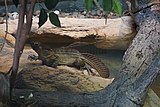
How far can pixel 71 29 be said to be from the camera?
146 inches

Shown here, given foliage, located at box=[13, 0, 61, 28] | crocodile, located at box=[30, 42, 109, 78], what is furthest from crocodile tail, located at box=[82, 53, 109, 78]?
foliage, located at box=[13, 0, 61, 28]

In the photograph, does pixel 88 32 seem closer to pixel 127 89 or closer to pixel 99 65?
pixel 99 65

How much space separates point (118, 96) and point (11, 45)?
5.01 feet

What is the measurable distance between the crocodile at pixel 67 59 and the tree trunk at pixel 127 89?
715 millimetres

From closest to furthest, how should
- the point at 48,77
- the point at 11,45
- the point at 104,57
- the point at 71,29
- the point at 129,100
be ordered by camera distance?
the point at 129,100 → the point at 48,77 → the point at 11,45 → the point at 71,29 → the point at 104,57

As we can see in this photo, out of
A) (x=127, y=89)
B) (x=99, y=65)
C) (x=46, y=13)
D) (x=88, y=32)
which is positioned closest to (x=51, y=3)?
(x=46, y=13)

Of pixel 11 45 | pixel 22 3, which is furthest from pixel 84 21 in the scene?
pixel 22 3

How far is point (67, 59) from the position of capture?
2.97 metres

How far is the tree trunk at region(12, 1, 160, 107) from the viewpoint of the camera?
1862 millimetres

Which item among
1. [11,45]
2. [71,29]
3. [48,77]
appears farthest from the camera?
[71,29]

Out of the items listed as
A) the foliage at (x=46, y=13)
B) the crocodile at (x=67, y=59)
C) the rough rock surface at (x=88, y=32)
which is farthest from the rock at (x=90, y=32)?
the foliage at (x=46, y=13)

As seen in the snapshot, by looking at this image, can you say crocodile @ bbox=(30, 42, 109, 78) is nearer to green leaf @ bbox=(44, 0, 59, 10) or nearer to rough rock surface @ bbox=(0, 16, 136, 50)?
rough rock surface @ bbox=(0, 16, 136, 50)

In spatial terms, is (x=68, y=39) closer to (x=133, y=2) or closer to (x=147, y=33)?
(x=133, y=2)

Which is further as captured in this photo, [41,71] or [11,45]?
[11,45]
